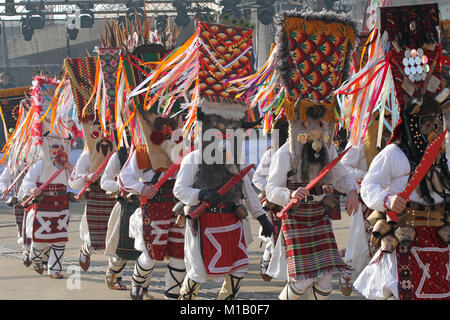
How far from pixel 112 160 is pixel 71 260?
297 centimetres

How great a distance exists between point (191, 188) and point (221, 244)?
0.51 m

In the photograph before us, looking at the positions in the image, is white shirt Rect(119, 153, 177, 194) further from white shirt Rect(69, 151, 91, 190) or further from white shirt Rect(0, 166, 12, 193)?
white shirt Rect(0, 166, 12, 193)

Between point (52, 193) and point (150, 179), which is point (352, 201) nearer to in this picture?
point (150, 179)

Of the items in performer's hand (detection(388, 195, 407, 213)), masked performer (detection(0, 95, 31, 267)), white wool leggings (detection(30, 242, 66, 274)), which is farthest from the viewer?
masked performer (detection(0, 95, 31, 267))

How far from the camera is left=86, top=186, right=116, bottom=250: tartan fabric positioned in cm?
915

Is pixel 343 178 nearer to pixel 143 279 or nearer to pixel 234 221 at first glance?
pixel 234 221

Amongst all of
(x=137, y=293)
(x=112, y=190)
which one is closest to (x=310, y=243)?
(x=137, y=293)

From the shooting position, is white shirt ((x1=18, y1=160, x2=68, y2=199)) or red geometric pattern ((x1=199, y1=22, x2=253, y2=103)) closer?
red geometric pattern ((x1=199, y1=22, x2=253, y2=103))

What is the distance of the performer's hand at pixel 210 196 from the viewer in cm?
626

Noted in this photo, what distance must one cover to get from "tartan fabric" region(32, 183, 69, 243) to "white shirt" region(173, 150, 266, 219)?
3.59 m

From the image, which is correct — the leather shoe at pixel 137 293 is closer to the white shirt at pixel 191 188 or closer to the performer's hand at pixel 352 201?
the white shirt at pixel 191 188

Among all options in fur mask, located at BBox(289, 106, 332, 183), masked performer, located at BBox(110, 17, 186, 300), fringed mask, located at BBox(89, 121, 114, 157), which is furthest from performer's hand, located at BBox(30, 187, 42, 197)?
fur mask, located at BBox(289, 106, 332, 183)

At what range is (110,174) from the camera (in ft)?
27.2

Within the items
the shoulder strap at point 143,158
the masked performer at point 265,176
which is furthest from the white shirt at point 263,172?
the shoulder strap at point 143,158
